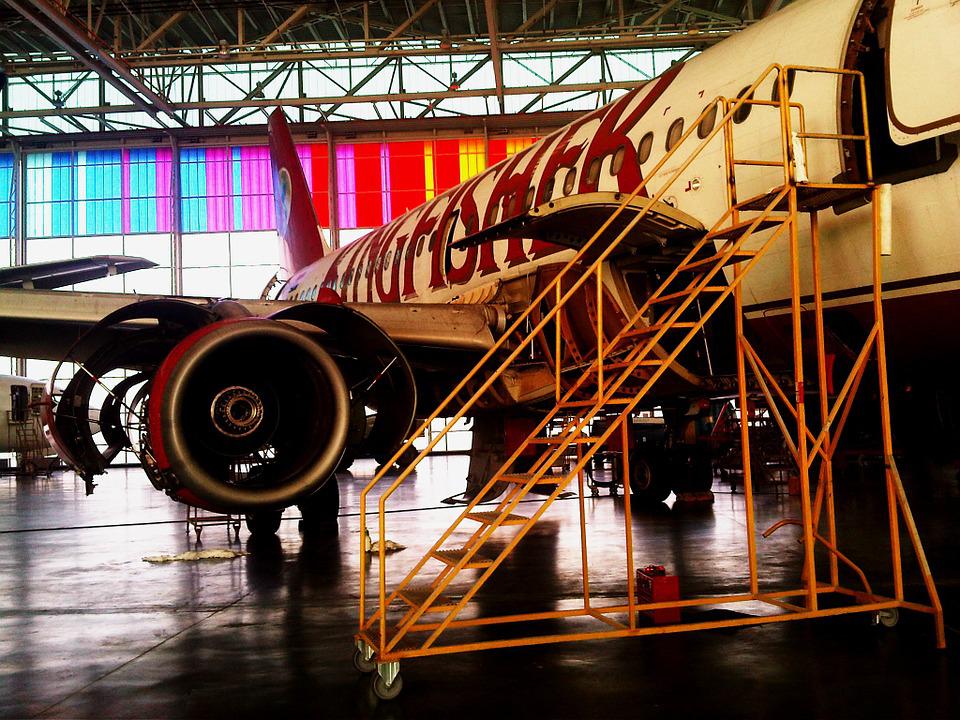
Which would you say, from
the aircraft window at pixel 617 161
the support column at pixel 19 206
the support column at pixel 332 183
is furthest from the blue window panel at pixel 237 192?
the aircraft window at pixel 617 161

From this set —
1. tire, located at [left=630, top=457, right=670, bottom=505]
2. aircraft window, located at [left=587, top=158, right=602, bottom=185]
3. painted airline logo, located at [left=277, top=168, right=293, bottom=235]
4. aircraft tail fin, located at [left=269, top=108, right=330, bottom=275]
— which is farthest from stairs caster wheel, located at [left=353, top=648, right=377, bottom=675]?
painted airline logo, located at [left=277, top=168, right=293, bottom=235]

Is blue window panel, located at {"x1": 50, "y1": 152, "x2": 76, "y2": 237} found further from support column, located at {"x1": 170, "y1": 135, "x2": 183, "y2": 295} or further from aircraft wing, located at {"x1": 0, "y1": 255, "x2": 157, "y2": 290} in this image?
aircraft wing, located at {"x1": 0, "y1": 255, "x2": 157, "y2": 290}

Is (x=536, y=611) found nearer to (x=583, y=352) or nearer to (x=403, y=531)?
(x=583, y=352)

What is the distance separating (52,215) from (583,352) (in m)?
28.0

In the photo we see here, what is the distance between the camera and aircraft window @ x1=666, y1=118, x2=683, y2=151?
24.3 ft

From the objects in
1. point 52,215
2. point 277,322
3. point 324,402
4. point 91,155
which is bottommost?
point 324,402

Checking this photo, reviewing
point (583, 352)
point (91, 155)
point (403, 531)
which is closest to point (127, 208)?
point (91, 155)

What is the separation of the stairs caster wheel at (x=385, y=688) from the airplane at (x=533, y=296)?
2.14 meters

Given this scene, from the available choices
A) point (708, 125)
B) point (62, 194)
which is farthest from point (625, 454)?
point (62, 194)

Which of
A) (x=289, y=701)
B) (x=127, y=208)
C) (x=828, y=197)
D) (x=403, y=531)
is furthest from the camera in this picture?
(x=127, y=208)

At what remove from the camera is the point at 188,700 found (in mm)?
4172

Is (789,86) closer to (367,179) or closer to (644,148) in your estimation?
(644,148)

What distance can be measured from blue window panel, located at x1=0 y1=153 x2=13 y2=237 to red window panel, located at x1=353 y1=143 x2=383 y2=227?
11579mm

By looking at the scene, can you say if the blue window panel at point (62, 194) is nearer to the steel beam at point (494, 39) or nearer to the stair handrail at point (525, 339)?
the steel beam at point (494, 39)
